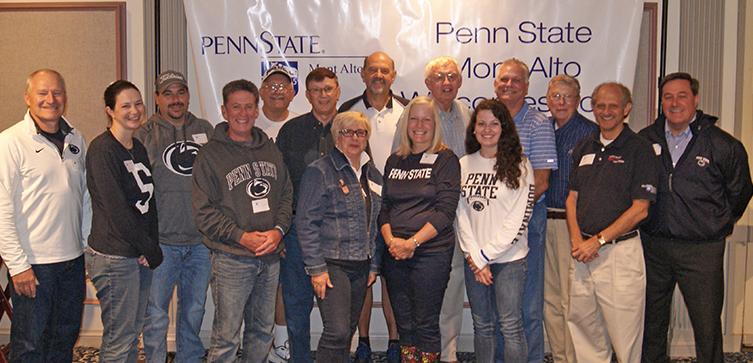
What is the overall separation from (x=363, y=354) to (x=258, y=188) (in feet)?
4.80

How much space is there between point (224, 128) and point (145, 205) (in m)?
0.58

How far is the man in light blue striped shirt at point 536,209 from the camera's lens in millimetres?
2795

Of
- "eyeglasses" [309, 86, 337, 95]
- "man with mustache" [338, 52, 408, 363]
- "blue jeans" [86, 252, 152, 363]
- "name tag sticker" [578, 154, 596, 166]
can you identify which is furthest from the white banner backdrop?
"blue jeans" [86, 252, 152, 363]

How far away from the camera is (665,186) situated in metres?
2.82

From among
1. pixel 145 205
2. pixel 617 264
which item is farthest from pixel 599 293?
pixel 145 205

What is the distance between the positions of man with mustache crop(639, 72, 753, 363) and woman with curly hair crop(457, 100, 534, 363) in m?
0.91

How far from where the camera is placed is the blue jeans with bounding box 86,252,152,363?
2.47 m

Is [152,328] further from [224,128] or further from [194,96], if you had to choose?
[194,96]

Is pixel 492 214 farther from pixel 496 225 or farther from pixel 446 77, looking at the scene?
pixel 446 77

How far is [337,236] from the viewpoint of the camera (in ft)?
8.25

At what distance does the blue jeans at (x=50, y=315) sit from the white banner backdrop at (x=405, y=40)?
1452mm

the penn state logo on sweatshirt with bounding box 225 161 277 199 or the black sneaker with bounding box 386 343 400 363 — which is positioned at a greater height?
the penn state logo on sweatshirt with bounding box 225 161 277 199

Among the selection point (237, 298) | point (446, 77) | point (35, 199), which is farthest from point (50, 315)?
point (446, 77)

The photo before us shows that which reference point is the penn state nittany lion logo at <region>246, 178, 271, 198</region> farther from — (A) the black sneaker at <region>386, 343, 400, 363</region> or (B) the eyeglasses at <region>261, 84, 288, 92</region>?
(A) the black sneaker at <region>386, 343, 400, 363</region>
